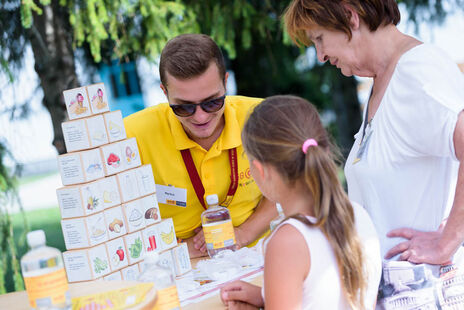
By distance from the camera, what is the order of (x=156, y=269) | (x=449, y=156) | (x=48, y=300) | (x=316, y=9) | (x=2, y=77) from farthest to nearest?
1. (x=2, y=77)
2. (x=316, y=9)
3. (x=449, y=156)
4. (x=156, y=269)
5. (x=48, y=300)

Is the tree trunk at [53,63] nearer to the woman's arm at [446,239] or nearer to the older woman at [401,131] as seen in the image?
the older woman at [401,131]

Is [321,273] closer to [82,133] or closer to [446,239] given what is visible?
[446,239]

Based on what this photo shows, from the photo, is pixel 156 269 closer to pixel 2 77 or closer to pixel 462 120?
pixel 462 120

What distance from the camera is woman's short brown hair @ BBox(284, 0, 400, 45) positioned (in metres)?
1.90

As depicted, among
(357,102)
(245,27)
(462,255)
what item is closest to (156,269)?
(462,255)

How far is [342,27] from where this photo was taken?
1.93 m

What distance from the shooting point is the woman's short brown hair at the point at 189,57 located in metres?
2.25

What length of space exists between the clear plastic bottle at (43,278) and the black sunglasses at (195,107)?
0.95 m

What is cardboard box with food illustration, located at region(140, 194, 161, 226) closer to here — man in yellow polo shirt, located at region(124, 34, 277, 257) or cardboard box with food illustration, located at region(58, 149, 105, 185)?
cardboard box with food illustration, located at region(58, 149, 105, 185)

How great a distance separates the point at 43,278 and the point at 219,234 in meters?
0.90

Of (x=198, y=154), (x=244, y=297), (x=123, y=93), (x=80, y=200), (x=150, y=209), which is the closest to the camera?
(x=244, y=297)

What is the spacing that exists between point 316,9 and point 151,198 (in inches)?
37.4

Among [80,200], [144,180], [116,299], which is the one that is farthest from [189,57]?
[116,299]

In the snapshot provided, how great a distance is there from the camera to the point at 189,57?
89.3 inches
